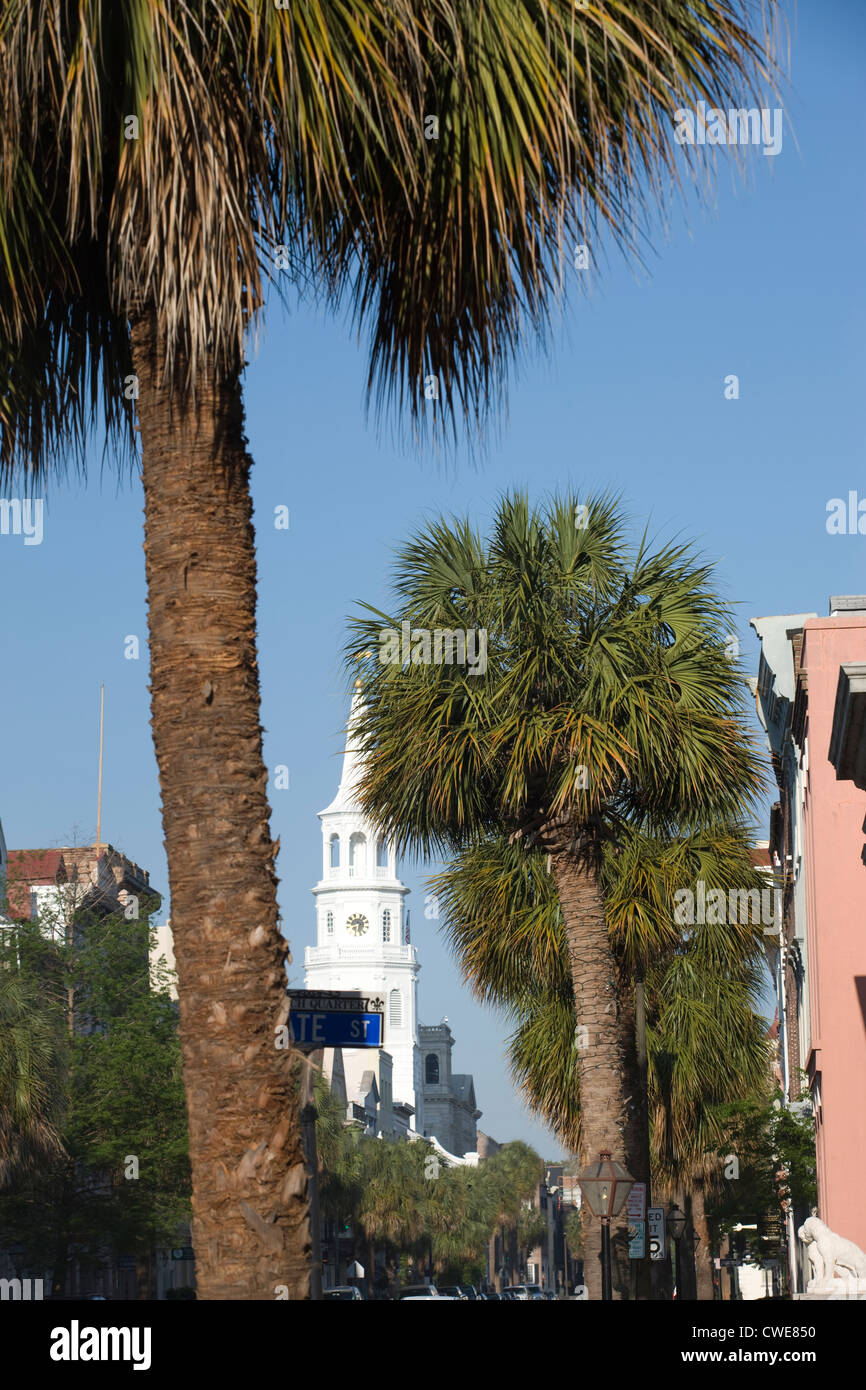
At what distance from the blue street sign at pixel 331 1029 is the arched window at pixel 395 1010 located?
166425 millimetres

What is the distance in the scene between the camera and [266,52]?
251 inches

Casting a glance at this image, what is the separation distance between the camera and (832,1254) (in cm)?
1631

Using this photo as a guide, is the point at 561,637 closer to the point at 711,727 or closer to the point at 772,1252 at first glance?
the point at 711,727

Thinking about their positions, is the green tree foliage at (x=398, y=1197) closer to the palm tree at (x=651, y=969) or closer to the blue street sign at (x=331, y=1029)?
the palm tree at (x=651, y=969)

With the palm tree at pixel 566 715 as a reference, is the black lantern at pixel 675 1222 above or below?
below

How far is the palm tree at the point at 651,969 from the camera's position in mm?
24250

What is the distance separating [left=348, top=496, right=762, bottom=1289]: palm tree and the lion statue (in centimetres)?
319

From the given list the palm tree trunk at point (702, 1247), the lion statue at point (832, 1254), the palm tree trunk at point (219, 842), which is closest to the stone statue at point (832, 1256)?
the lion statue at point (832, 1254)

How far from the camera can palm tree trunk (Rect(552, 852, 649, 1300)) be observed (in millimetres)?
19234

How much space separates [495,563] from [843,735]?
5578mm

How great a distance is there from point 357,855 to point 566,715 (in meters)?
153

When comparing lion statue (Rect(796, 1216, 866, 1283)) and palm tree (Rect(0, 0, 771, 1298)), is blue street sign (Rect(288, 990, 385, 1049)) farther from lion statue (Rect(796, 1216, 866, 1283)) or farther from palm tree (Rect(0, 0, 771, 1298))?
lion statue (Rect(796, 1216, 866, 1283))

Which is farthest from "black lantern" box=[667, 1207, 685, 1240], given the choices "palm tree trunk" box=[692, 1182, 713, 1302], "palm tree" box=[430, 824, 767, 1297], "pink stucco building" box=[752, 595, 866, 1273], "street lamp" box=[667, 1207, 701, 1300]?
"pink stucco building" box=[752, 595, 866, 1273]

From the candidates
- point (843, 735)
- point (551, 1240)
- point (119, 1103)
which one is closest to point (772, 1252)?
point (119, 1103)
